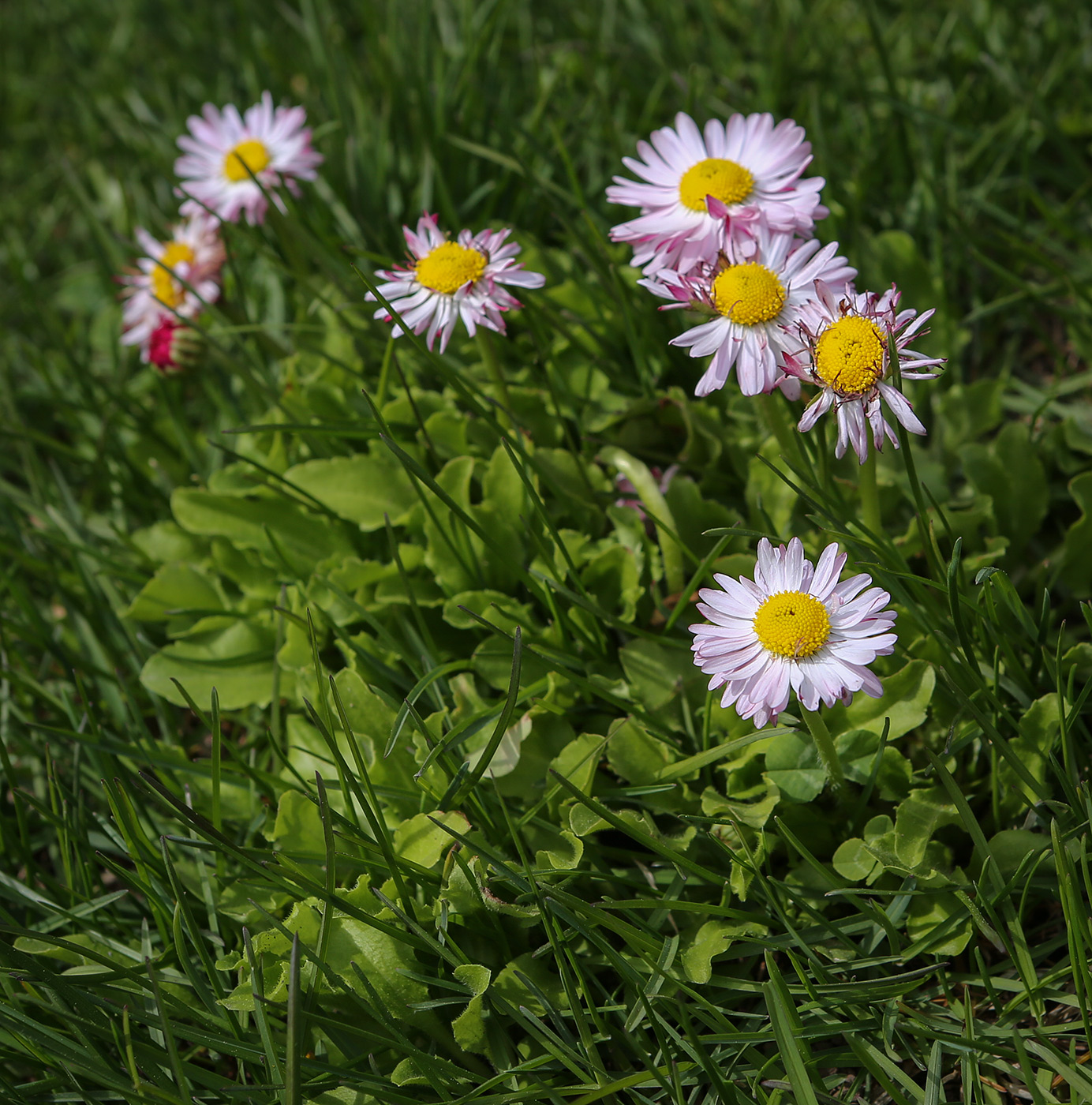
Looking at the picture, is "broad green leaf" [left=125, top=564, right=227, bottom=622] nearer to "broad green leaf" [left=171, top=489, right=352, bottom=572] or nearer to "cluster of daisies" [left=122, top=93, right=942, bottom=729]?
"broad green leaf" [left=171, top=489, right=352, bottom=572]

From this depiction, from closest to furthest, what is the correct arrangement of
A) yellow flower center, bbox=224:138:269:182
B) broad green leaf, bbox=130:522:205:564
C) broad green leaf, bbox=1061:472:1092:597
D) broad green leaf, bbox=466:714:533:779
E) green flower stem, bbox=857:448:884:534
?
1. green flower stem, bbox=857:448:884:534
2. broad green leaf, bbox=466:714:533:779
3. broad green leaf, bbox=1061:472:1092:597
4. broad green leaf, bbox=130:522:205:564
5. yellow flower center, bbox=224:138:269:182

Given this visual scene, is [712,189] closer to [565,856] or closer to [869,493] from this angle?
[869,493]

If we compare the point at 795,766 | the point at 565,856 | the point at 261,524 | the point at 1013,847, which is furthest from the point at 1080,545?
the point at 261,524

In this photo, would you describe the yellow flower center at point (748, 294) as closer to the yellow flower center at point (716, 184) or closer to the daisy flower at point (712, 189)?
the daisy flower at point (712, 189)

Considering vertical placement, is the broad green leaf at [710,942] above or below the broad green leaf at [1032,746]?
below

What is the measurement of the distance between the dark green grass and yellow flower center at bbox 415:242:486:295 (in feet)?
0.77

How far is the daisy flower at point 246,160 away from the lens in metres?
2.99

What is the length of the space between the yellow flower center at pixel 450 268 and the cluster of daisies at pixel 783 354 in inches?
13.1

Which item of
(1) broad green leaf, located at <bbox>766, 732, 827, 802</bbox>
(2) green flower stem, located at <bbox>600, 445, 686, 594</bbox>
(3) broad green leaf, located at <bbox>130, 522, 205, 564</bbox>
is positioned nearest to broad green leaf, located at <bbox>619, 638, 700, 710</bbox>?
(2) green flower stem, located at <bbox>600, 445, 686, 594</bbox>

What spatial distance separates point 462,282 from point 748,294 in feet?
2.10

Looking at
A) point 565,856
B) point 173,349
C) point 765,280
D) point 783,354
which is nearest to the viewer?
point 783,354

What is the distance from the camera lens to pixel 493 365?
7.62ft

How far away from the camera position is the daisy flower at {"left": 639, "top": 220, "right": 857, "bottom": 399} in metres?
1.81

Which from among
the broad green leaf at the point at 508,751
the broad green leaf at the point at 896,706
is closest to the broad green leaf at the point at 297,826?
the broad green leaf at the point at 508,751
